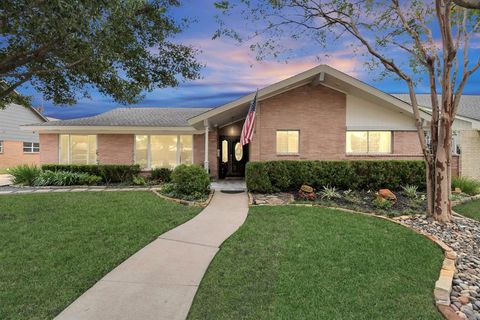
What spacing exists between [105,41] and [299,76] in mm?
7968

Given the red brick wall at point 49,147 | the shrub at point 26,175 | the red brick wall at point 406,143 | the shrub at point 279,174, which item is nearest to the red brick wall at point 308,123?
the red brick wall at point 406,143

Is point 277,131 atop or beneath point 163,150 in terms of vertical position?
atop

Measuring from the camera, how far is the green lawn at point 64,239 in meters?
3.47

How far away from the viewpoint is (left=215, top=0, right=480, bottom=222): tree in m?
6.99

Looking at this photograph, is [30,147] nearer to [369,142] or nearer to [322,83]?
[322,83]

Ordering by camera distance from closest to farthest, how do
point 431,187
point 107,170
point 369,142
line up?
point 431,187 → point 369,142 → point 107,170

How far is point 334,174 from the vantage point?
10516mm

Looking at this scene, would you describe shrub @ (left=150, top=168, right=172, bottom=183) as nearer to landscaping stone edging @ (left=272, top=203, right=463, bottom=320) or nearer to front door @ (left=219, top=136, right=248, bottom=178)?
front door @ (left=219, top=136, right=248, bottom=178)

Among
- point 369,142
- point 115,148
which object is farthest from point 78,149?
point 369,142

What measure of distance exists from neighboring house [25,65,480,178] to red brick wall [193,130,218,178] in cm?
6

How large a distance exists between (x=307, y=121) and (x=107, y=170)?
9.95 metres

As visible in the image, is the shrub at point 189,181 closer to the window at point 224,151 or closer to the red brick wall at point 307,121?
the red brick wall at point 307,121

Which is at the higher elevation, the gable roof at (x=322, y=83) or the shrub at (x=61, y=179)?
the gable roof at (x=322, y=83)

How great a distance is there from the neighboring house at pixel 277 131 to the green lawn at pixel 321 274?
681 cm
